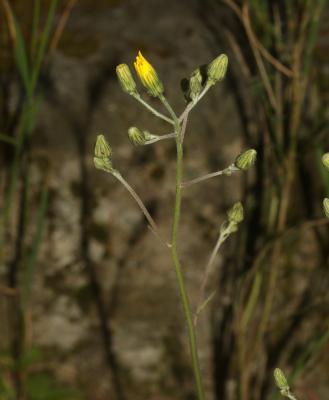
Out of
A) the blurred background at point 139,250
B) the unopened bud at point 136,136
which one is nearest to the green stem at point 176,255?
the unopened bud at point 136,136

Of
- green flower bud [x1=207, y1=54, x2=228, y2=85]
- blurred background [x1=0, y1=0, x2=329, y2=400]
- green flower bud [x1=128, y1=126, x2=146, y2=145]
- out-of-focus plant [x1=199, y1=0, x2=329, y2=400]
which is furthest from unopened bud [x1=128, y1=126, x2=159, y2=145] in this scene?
blurred background [x1=0, y1=0, x2=329, y2=400]

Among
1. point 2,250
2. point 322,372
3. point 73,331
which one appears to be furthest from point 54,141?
point 322,372

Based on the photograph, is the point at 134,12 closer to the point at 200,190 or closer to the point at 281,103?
the point at 200,190

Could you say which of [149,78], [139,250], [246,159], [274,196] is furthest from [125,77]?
[139,250]

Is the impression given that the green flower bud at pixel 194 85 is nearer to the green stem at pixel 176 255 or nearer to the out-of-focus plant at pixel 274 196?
the green stem at pixel 176 255

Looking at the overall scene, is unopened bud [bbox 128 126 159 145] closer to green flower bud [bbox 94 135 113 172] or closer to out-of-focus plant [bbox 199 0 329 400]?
green flower bud [bbox 94 135 113 172]
